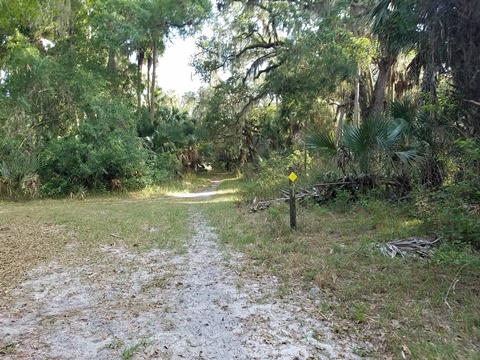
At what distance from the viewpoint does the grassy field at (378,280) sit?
2.91m

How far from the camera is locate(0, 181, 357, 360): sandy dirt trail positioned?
2830mm

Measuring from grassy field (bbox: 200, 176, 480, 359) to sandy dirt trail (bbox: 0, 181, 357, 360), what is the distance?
315 mm

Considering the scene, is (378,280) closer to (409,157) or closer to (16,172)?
(409,157)

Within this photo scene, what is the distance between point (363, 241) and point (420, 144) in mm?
2860

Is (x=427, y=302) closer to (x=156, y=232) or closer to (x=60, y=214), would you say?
(x=156, y=232)

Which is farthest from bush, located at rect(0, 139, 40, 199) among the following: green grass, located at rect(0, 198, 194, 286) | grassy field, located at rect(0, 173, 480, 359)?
grassy field, located at rect(0, 173, 480, 359)

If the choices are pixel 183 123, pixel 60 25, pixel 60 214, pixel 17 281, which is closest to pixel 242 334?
pixel 17 281

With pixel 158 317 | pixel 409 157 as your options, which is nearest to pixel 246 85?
pixel 409 157

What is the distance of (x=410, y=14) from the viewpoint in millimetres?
6406

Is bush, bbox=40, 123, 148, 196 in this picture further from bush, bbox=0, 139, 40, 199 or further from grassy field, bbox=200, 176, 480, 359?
grassy field, bbox=200, 176, 480, 359

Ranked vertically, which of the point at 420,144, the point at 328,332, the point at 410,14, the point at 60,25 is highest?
the point at 60,25

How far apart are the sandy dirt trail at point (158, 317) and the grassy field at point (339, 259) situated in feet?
1.13

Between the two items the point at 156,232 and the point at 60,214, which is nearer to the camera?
the point at 156,232

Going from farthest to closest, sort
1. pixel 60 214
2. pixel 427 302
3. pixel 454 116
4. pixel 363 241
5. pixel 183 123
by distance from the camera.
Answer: pixel 183 123 < pixel 60 214 < pixel 454 116 < pixel 363 241 < pixel 427 302
